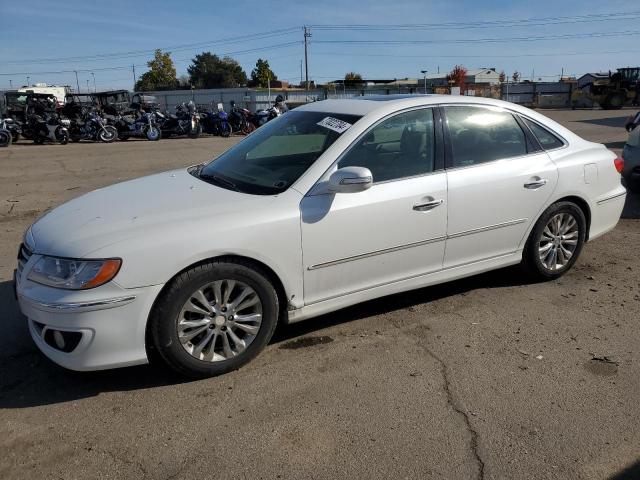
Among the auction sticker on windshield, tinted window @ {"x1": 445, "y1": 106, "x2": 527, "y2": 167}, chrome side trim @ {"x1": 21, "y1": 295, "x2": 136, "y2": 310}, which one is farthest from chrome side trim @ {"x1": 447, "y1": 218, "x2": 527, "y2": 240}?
chrome side trim @ {"x1": 21, "y1": 295, "x2": 136, "y2": 310}

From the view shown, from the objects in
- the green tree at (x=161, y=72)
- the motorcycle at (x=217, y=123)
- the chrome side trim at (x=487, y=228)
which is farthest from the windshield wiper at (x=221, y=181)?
the green tree at (x=161, y=72)

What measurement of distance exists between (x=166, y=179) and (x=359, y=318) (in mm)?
1782

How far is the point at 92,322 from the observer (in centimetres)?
282

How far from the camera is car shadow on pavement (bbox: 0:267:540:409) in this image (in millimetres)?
3088

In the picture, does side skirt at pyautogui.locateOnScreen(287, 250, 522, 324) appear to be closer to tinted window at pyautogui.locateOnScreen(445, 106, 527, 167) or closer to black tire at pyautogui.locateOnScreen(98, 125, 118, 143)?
tinted window at pyautogui.locateOnScreen(445, 106, 527, 167)

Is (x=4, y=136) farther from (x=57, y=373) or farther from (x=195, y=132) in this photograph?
(x=57, y=373)

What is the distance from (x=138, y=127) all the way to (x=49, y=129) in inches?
→ 120

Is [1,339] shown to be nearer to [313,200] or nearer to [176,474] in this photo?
[176,474]

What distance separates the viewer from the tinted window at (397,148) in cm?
365

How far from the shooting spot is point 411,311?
4176 mm

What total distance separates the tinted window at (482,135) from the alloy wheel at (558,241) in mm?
704

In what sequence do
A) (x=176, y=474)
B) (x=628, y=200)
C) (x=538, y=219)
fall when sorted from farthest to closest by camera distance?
(x=628, y=200) → (x=538, y=219) → (x=176, y=474)

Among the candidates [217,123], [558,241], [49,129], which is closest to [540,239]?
[558,241]

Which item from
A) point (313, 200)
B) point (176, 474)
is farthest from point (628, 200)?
point (176, 474)
